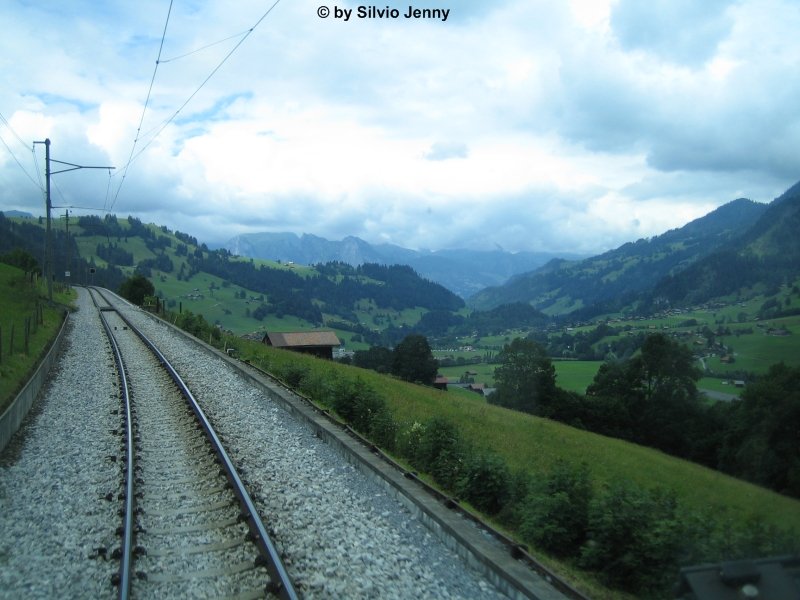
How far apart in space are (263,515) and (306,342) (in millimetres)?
40845

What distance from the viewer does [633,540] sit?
661 cm

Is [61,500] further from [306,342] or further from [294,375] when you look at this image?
[306,342]

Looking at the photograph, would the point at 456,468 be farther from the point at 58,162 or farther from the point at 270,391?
the point at 58,162

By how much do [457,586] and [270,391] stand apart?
35.3 ft

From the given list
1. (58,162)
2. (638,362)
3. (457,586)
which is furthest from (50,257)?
(457,586)

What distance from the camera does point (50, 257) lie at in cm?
3728

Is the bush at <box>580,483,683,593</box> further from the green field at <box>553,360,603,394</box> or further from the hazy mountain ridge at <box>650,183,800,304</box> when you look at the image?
the green field at <box>553,360,603,394</box>

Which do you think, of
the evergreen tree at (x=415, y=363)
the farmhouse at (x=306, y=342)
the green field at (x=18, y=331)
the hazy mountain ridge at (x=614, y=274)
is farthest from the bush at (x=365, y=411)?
the hazy mountain ridge at (x=614, y=274)

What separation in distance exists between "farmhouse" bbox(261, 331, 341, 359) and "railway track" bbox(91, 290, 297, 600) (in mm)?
33756

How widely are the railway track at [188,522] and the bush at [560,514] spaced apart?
3163 millimetres

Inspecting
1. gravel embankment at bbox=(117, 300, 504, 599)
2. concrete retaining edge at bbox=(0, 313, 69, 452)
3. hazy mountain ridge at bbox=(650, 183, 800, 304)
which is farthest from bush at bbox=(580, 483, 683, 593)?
hazy mountain ridge at bbox=(650, 183, 800, 304)

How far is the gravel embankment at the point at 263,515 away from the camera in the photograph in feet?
18.9

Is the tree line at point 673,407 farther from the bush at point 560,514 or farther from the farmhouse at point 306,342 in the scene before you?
the farmhouse at point 306,342

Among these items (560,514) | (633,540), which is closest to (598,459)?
(560,514)
